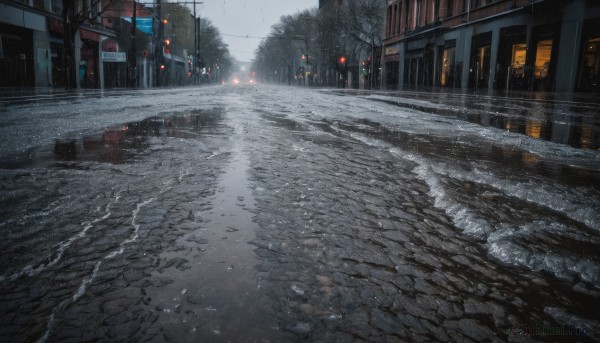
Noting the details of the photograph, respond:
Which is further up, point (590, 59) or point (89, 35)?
point (89, 35)

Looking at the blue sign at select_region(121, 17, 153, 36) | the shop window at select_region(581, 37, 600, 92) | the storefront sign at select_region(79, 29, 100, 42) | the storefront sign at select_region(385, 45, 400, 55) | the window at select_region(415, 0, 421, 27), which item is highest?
the window at select_region(415, 0, 421, 27)

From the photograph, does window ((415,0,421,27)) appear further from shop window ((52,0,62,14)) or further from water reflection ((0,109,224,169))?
water reflection ((0,109,224,169))

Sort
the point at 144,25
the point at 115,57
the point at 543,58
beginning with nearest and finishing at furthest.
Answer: the point at 543,58 → the point at 115,57 → the point at 144,25

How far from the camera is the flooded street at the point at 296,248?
1.11 m

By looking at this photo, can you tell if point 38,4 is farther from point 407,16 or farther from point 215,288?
point 215,288

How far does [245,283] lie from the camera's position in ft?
4.24

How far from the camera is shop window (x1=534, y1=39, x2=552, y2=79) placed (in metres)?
20.1

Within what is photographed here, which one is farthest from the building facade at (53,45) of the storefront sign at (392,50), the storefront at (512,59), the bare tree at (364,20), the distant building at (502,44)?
the storefront sign at (392,50)

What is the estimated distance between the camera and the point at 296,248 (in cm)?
158

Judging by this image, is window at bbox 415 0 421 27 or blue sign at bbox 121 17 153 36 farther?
blue sign at bbox 121 17 153 36

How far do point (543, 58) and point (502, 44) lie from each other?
3500 millimetres

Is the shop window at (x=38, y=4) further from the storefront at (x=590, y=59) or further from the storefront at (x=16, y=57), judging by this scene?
the storefront at (x=590, y=59)

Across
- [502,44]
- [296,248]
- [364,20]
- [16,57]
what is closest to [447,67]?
[502,44]

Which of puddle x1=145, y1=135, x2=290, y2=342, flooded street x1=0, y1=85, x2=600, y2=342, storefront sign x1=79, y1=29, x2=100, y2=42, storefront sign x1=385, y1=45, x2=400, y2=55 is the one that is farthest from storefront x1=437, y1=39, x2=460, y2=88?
puddle x1=145, y1=135, x2=290, y2=342
